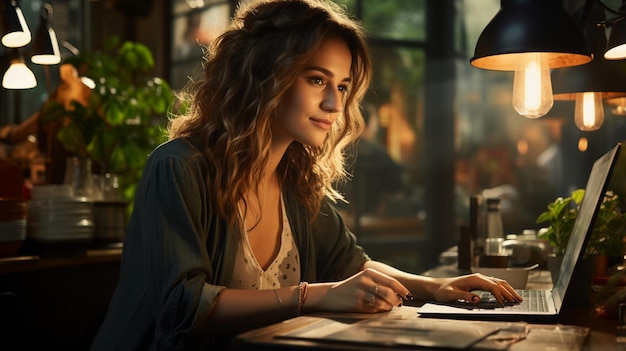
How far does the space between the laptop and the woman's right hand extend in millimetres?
77

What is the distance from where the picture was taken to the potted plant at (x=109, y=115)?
3369mm

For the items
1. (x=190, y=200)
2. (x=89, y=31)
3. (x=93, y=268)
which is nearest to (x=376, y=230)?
(x=89, y=31)

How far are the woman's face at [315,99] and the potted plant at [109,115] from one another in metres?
1.38

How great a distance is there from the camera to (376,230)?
18.7ft

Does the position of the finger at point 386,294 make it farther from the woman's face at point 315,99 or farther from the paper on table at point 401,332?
the woman's face at point 315,99

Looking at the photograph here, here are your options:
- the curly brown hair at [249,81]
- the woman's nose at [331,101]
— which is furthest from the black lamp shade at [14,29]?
the woman's nose at [331,101]

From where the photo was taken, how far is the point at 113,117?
3506mm

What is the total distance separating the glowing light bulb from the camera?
192 centimetres

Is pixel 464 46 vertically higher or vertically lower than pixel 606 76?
higher

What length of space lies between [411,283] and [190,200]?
588 millimetres

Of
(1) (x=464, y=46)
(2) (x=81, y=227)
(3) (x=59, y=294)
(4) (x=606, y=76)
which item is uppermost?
(1) (x=464, y=46)

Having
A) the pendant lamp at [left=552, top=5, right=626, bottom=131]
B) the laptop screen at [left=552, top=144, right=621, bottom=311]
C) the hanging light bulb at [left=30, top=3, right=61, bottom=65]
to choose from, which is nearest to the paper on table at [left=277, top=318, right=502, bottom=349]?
the laptop screen at [left=552, top=144, right=621, bottom=311]

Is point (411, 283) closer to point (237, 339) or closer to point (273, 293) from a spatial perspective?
point (273, 293)

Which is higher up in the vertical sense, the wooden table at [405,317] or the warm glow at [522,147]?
the warm glow at [522,147]
